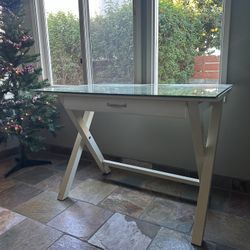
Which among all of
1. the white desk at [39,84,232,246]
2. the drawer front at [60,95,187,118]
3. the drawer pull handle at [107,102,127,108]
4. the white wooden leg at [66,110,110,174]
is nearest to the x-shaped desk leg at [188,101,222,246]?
the white desk at [39,84,232,246]

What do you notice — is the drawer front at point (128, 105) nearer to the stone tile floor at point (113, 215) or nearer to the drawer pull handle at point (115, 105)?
the drawer pull handle at point (115, 105)

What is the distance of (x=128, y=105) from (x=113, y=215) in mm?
775

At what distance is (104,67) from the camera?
243 cm

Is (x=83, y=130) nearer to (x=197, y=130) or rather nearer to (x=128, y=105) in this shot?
(x=128, y=105)

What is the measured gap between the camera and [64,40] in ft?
8.61

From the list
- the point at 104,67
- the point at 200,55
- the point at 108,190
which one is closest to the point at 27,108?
the point at 104,67

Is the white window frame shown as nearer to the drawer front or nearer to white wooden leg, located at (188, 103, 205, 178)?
the drawer front

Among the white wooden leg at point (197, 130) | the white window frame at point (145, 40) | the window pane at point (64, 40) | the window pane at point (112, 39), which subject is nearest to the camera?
the white wooden leg at point (197, 130)

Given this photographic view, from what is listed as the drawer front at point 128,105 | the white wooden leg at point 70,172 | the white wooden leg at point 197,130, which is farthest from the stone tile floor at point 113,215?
the drawer front at point 128,105

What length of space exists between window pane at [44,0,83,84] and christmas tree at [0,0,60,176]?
1.09ft

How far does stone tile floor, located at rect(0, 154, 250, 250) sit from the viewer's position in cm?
141

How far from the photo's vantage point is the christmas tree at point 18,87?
2.23m

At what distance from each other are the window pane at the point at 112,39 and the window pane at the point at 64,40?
21 centimetres

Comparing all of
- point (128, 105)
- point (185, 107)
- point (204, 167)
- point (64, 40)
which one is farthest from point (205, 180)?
point (64, 40)
